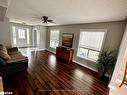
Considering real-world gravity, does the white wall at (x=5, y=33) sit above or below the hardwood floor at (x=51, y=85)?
above

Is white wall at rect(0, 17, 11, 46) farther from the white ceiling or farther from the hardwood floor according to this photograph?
Answer: the hardwood floor

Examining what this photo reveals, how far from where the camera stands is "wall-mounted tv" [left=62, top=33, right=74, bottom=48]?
4911mm

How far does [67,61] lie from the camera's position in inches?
186

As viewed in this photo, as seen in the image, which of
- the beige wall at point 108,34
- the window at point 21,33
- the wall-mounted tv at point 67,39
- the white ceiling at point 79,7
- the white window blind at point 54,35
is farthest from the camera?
the window at point 21,33

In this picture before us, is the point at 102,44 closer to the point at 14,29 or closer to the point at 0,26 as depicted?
the point at 0,26

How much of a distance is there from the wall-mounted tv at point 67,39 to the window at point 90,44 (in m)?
0.69

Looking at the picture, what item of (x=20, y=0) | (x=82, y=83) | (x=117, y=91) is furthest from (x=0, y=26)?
(x=117, y=91)

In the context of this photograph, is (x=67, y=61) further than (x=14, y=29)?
No

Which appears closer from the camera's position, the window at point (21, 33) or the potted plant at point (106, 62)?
the potted plant at point (106, 62)

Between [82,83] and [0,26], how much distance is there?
15.7ft

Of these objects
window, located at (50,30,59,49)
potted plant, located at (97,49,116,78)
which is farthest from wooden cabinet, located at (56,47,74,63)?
potted plant, located at (97,49,116,78)

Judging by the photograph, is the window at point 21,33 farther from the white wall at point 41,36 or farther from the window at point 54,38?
the window at point 54,38

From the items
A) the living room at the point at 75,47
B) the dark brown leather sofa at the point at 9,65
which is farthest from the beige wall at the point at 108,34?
the dark brown leather sofa at the point at 9,65

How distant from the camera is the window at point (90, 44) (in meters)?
3.57
